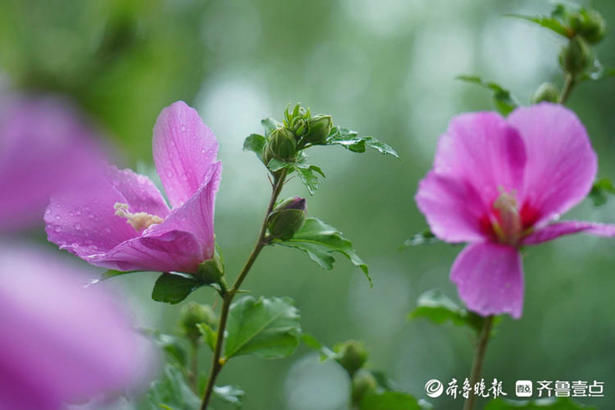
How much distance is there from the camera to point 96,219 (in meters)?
0.41

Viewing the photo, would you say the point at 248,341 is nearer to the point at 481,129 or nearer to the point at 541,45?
the point at 481,129

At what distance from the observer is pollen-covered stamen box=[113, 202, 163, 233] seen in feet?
1.36

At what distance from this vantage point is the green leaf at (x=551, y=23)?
59 centimetres

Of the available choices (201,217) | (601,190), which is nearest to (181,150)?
(201,217)

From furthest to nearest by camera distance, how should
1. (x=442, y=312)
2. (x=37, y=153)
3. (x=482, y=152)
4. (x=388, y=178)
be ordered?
(x=388, y=178) < (x=442, y=312) < (x=482, y=152) < (x=37, y=153)

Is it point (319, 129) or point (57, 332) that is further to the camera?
point (319, 129)

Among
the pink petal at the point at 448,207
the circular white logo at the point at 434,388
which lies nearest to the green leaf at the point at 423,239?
the pink petal at the point at 448,207

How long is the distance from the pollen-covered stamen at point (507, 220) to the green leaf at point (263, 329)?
15 cm

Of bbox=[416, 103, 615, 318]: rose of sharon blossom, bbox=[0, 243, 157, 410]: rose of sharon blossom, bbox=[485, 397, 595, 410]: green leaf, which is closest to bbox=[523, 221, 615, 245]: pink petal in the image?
bbox=[416, 103, 615, 318]: rose of sharon blossom

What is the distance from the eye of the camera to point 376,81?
613cm

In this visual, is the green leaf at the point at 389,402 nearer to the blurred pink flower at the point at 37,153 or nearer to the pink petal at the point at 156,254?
the pink petal at the point at 156,254

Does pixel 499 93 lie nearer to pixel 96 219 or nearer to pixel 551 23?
pixel 551 23

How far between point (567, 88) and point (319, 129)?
275 millimetres

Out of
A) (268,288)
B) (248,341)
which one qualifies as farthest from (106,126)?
(268,288)
